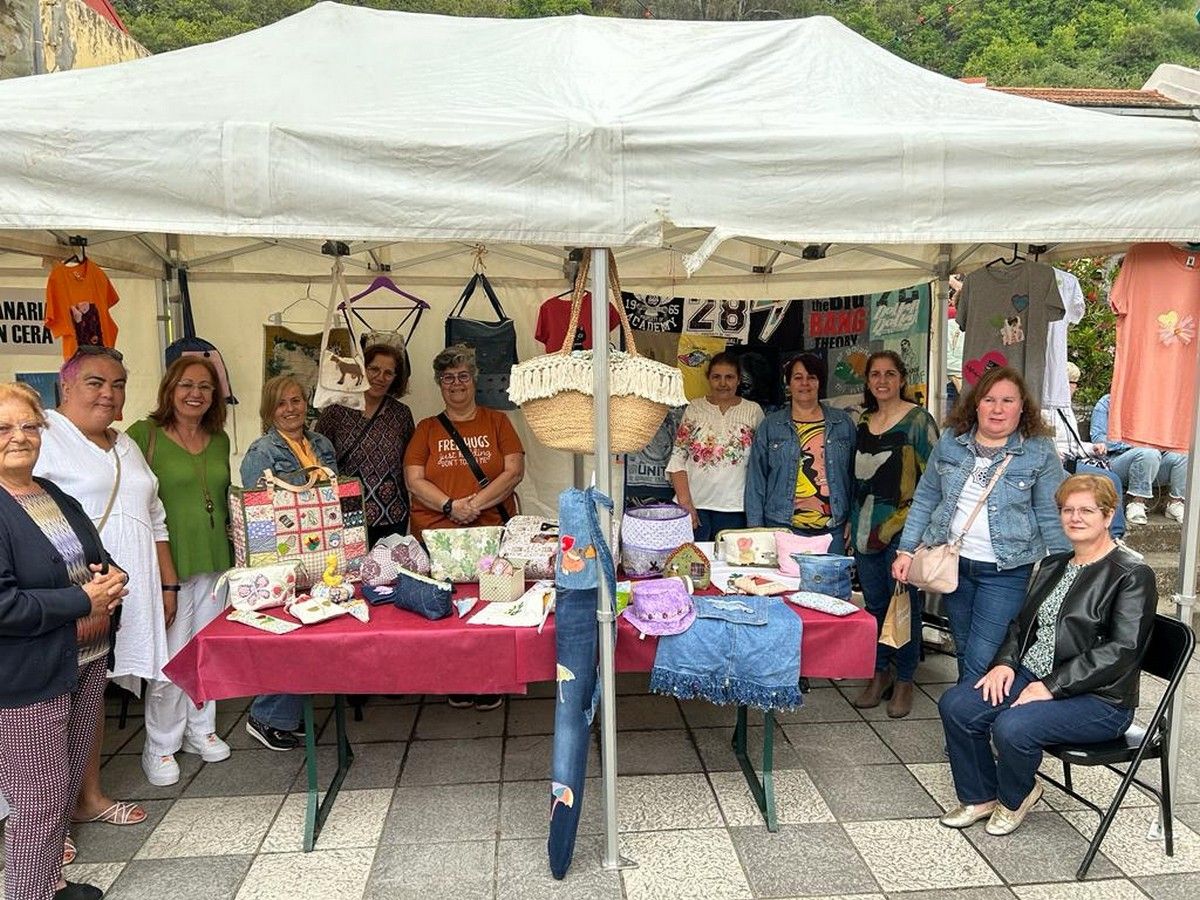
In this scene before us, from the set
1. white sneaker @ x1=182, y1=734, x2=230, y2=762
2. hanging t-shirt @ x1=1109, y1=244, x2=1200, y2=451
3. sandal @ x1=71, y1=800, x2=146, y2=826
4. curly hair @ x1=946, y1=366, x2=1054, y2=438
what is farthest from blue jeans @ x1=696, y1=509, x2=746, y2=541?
sandal @ x1=71, y1=800, x2=146, y2=826

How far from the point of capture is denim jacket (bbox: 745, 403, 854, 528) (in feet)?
12.3

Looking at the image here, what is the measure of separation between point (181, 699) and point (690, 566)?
2128 millimetres

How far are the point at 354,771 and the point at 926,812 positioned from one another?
2240 millimetres

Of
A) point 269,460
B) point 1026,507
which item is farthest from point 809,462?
point 269,460

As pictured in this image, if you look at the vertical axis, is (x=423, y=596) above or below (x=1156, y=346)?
below

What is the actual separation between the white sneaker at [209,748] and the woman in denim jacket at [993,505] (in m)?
2.90

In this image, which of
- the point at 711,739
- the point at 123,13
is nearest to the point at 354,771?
the point at 711,739

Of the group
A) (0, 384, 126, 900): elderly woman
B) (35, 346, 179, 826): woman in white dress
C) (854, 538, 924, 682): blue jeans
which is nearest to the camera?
(0, 384, 126, 900): elderly woman

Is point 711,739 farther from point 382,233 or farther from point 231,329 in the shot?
point 231,329

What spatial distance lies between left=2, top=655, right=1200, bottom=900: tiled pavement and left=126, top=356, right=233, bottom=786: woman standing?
213 mm

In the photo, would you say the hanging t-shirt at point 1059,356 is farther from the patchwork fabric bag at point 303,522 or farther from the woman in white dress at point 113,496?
Answer: the woman in white dress at point 113,496

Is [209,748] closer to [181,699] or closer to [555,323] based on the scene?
[181,699]

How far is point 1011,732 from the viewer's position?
2.56 meters

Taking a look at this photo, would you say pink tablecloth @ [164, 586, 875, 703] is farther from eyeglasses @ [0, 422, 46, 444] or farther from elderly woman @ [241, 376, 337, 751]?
eyeglasses @ [0, 422, 46, 444]
